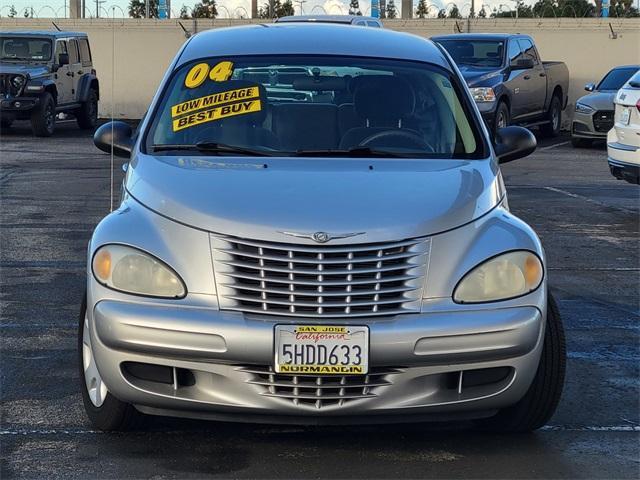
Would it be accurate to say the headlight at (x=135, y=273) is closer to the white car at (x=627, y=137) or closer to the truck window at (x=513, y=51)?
the white car at (x=627, y=137)

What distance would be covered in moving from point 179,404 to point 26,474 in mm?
598

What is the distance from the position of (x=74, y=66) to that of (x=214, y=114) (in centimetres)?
1920

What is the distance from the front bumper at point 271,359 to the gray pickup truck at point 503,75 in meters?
14.1

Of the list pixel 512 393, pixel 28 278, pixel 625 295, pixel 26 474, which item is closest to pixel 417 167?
pixel 512 393

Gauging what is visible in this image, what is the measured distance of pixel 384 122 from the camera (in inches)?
234

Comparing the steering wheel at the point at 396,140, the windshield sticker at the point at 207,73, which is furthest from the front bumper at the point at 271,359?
the windshield sticker at the point at 207,73

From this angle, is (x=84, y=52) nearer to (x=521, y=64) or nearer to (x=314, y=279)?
(x=521, y=64)

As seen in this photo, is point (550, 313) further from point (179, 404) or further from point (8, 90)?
point (8, 90)

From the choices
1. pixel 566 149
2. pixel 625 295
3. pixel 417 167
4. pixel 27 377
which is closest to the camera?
pixel 417 167

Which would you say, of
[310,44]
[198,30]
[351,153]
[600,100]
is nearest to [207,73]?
[310,44]

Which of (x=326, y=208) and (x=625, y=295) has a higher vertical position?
(x=326, y=208)

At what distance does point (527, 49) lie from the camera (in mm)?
21750

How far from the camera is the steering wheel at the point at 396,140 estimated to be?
5.79 metres

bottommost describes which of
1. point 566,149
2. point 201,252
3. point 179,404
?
point 566,149
